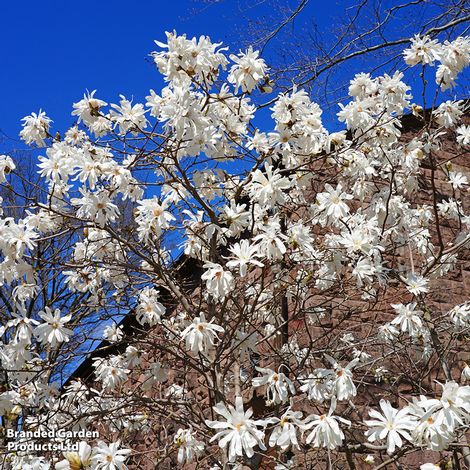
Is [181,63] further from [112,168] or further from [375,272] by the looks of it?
[375,272]

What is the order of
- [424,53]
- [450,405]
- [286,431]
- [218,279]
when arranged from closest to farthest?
[450,405], [286,431], [218,279], [424,53]

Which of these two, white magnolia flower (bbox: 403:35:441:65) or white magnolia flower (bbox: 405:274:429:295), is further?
white magnolia flower (bbox: 405:274:429:295)

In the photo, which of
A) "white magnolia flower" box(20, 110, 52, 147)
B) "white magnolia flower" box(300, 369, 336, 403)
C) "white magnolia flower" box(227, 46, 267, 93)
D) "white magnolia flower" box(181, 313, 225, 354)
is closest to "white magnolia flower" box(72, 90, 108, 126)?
"white magnolia flower" box(20, 110, 52, 147)

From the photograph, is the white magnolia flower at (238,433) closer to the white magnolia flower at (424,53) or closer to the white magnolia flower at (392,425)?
the white magnolia flower at (392,425)

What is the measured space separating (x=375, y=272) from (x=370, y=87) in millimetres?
986

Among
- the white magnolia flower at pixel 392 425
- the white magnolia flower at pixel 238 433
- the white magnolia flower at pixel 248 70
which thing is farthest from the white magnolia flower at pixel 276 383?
the white magnolia flower at pixel 248 70

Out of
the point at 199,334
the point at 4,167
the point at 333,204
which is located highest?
the point at 4,167

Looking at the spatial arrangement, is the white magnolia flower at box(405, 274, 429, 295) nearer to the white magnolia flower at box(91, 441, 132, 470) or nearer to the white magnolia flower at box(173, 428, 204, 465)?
the white magnolia flower at box(173, 428, 204, 465)

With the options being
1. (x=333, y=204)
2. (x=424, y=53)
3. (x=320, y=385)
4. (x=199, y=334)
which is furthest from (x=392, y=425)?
(x=424, y=53)

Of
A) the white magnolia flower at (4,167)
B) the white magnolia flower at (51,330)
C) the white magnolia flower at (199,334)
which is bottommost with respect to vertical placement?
the white magnolia flower at (199,334)

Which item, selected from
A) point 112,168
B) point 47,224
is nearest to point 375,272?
point 112,168

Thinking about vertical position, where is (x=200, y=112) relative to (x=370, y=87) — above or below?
below

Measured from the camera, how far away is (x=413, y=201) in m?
5.09

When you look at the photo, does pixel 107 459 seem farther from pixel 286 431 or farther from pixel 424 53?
pixel 424 53
